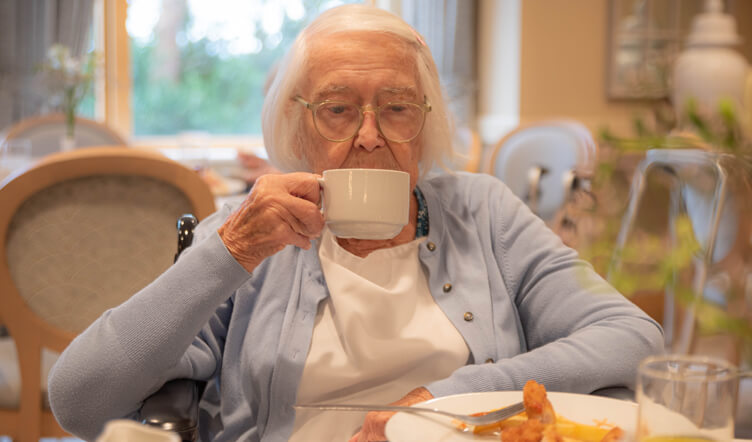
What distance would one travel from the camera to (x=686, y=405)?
0.56m

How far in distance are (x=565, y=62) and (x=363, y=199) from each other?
15.7 feet

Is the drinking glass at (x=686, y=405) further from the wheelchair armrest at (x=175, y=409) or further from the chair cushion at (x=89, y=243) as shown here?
the chair cushion at (x=89, y=243)

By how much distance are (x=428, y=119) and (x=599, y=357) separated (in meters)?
0.55

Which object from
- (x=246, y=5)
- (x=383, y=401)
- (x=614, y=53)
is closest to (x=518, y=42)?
(x=614, y=53)

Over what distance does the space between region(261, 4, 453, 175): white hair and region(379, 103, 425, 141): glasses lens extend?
2.4 inches

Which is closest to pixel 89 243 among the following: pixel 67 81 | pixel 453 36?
pixel 67 81

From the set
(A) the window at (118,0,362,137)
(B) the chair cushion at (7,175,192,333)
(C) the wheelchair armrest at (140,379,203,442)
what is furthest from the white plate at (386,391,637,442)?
(A) the window at (118,0,362,137)

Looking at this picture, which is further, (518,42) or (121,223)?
(518,42)

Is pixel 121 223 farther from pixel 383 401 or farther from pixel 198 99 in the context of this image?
pixel 198 99

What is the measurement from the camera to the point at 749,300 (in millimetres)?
499

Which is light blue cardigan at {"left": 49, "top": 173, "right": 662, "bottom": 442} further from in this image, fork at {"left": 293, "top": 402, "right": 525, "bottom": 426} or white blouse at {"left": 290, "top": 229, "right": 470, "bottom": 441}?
fork at {"left": 293, "top": 402, "right": 525, "bottom": 426}

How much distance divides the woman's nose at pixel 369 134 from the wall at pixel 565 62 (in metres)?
4.24

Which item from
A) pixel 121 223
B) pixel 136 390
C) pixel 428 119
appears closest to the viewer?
pixel 136 390

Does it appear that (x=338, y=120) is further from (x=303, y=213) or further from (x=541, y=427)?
(x=541, y=427)
